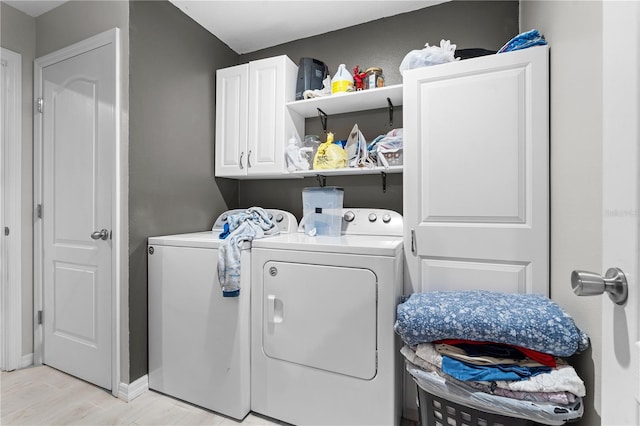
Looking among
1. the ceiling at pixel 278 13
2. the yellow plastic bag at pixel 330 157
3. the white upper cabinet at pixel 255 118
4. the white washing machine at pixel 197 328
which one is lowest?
the white washing machine at pixel 197 328

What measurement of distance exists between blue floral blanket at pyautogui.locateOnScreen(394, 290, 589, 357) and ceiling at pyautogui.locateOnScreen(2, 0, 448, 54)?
6.29 feet

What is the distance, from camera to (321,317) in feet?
4.90

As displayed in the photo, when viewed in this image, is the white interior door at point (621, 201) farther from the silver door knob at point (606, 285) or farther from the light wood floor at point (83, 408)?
the light wood floor at point (83, 408)

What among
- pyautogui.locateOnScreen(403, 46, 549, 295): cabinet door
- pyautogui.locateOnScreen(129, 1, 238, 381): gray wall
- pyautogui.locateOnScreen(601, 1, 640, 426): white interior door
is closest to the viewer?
pyautogui.locateOnScreen(601, 1, 640, 426): white interior door

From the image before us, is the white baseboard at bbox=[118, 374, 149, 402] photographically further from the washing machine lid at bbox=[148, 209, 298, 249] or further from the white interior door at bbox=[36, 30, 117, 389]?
the washing machine lid at bbox=[148, 209, 298, 249]

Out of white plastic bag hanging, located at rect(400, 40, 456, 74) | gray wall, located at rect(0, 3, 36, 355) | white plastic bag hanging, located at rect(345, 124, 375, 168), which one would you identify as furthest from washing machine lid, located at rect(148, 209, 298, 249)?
white plastic bag hanging, located at rect(400, 40, 456, 74)

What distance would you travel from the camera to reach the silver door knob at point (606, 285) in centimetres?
50

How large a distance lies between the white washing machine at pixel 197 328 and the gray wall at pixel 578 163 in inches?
56.7

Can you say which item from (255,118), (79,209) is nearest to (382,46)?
(255,118)

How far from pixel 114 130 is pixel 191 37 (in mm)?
927

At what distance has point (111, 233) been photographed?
71.8 inches

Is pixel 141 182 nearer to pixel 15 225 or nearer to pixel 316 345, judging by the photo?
pixel 15 225

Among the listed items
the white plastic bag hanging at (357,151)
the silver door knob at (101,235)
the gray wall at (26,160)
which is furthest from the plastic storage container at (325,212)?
the gray wall at (26,160)

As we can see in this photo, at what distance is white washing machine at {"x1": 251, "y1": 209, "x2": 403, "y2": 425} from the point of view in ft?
4.58
